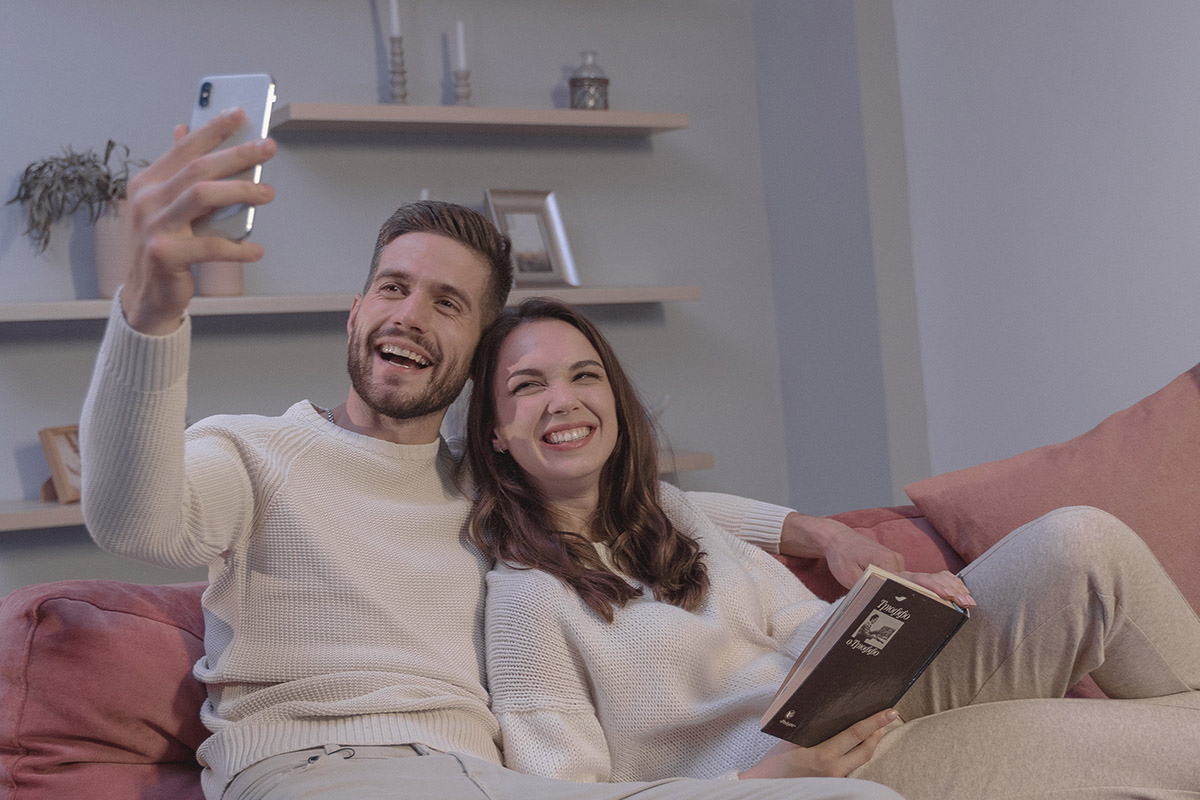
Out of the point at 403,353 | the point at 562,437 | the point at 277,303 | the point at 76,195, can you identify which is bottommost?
the point at 562,437

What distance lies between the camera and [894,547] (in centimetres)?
187

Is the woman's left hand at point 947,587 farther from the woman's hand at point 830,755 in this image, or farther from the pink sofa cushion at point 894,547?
the pink sofa cushion at point 894,547

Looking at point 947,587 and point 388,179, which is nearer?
point 947,587

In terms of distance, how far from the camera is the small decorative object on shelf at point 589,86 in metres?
3.34

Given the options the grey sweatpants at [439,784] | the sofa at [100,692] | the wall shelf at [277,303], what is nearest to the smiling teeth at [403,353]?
the sofa at [100,692]

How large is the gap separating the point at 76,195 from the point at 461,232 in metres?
1.66

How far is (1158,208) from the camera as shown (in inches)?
95.8

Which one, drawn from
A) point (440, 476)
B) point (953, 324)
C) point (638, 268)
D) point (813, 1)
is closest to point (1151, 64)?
point (953, 324)

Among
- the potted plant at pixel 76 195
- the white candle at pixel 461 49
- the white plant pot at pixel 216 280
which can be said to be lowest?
the white plant pot at pixel 216 280

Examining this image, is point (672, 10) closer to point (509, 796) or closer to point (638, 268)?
point (638, 268)

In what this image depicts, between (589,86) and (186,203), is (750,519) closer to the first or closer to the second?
(186,203)

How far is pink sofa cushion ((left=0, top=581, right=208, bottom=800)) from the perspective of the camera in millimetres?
1323

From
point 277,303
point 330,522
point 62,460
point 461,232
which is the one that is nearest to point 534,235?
point 277,303

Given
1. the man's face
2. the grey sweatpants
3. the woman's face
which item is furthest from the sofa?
the woman's face
